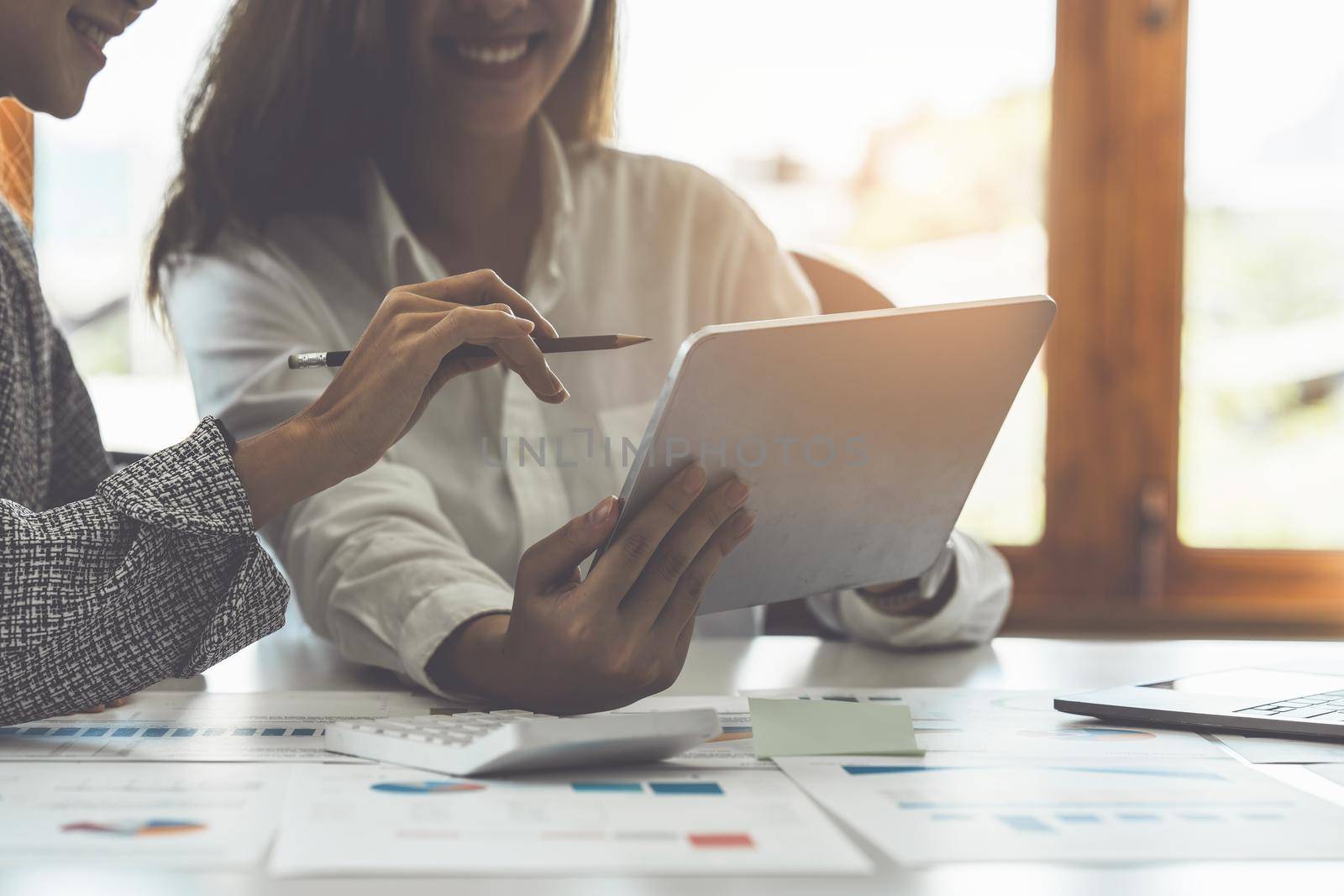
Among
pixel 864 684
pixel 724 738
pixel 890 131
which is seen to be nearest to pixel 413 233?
pixel 864 684

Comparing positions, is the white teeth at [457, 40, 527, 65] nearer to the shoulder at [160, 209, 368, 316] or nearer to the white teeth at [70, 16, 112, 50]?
the shoulder at [160, 209, 368, 316]

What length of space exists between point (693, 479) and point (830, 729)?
154mm

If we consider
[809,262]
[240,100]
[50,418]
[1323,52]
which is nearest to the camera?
[50,418]

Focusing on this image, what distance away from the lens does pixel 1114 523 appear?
220cm

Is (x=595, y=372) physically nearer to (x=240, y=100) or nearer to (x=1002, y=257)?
(x=240, y=100)

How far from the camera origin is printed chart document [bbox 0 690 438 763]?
65cm

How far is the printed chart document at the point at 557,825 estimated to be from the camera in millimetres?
455

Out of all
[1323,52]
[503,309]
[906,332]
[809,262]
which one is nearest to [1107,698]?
[906,332]

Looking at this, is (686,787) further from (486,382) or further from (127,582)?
(486,382)

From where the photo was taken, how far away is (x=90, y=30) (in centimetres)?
92

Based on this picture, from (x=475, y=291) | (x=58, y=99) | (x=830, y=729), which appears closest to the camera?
(x=830, y=729)

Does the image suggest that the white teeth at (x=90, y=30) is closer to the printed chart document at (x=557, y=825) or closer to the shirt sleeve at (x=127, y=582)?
the shirt sleeve at (x=127, y=582)

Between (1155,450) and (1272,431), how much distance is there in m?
0.21

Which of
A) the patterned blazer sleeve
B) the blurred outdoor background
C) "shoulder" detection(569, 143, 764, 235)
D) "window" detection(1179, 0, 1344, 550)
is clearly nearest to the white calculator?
the patterned blazer sleeve
